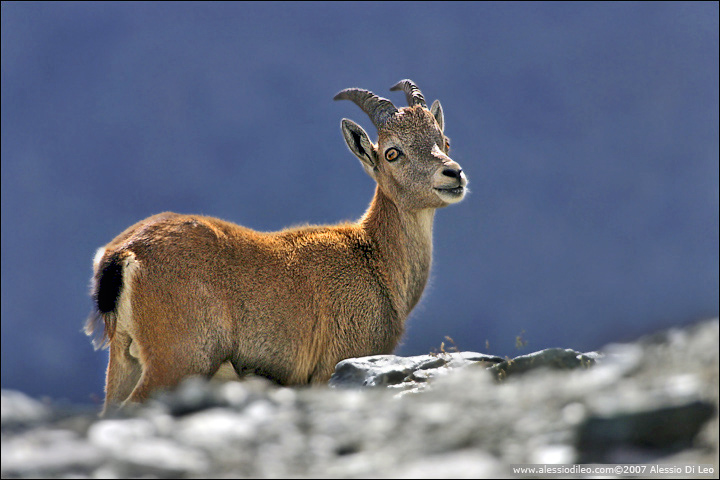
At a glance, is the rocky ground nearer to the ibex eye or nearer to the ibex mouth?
the ibex mouth

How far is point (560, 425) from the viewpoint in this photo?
3.98 m

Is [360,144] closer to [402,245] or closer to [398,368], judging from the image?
[402,245]

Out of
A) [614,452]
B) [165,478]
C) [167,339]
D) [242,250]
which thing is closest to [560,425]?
[614,452]

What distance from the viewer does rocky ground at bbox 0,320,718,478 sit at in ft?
12.3

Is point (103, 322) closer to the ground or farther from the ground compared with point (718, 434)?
farther from the ground

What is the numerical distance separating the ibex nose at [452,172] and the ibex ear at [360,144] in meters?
1.28

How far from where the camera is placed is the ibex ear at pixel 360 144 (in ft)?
33.3

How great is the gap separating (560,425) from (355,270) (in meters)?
5.05

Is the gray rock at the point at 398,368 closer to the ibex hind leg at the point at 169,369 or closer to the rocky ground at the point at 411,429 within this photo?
the ibex hind leg at the point at 169,369

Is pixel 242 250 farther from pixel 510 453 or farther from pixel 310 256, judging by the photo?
pixel 510 453

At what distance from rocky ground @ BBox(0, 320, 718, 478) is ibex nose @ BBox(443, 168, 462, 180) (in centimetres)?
405

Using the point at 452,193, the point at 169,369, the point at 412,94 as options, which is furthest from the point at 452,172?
the point at 169,369

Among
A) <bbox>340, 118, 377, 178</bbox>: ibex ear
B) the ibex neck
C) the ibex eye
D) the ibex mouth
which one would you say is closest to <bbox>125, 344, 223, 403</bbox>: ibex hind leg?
the ibex neck

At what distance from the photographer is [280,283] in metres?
8.09
